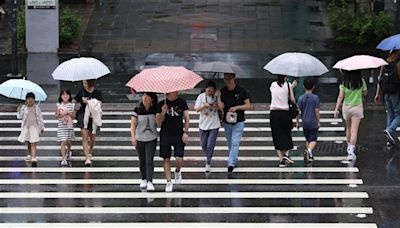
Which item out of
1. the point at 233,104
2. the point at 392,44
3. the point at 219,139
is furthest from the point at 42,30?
the point at 233,104

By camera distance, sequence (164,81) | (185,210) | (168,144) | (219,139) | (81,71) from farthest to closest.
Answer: (219,139) → (81,71) → (168,144) → (164,81) → (185,210)

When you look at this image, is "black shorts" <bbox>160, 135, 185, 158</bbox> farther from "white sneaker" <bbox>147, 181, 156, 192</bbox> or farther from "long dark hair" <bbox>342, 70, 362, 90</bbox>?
"long dark hair" <bbox>342, 70, 362, 90</bbox>

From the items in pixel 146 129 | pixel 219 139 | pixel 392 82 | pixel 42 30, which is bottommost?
pixel 219 139

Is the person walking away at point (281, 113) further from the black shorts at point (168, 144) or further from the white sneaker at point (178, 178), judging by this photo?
the black shorts at point (168, 144)

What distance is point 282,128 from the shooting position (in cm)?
1478

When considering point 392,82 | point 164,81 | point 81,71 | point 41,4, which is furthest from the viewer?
A: point 41,4

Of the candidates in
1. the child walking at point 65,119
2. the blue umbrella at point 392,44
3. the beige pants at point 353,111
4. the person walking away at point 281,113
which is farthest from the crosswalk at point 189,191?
the blue umbrella at point 392,44

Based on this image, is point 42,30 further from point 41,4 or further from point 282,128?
point 282,128

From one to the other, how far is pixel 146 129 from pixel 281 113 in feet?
8.87

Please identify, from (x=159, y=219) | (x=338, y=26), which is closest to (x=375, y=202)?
(x=159, y=219)

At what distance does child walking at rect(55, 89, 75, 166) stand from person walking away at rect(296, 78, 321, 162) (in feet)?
12.9

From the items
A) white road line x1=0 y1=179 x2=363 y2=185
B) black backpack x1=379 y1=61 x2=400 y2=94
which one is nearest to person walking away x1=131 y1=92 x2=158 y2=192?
white road line x1=0 y1=179 x2=363 y2=185

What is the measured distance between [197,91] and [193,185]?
817 cm
